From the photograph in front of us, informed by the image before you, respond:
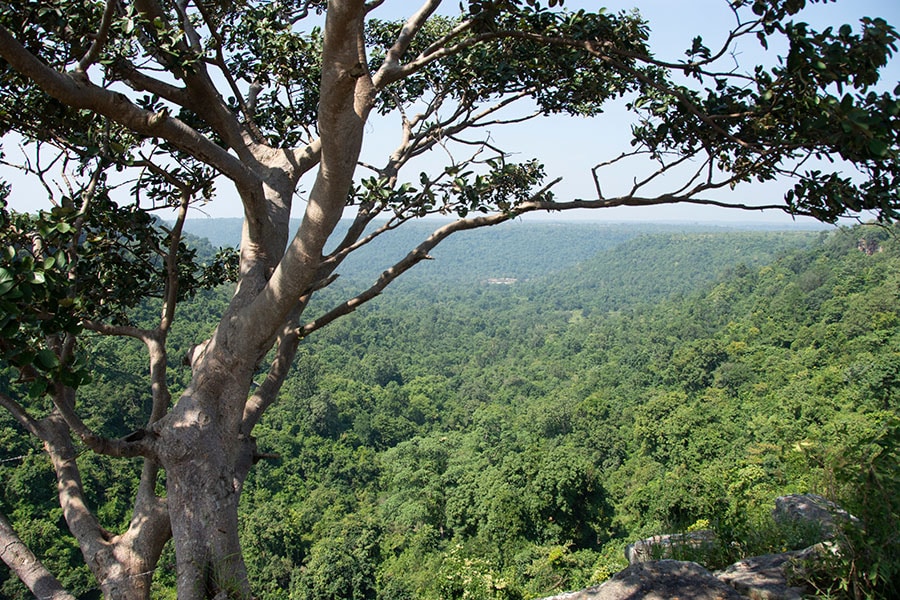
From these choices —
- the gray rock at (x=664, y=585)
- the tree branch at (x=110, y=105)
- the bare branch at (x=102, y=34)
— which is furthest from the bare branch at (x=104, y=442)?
the gray rock at (x=664, y=585)

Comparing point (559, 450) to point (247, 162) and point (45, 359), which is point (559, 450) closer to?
point (247, 162)

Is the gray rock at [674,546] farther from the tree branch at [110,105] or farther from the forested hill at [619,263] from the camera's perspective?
the forested hill at [619,263]

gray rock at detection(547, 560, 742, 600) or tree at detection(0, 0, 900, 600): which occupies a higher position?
tree at detection(0, 0, 900, 600)

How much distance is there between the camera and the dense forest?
9.00 meters

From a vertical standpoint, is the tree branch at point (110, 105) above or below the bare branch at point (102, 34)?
below

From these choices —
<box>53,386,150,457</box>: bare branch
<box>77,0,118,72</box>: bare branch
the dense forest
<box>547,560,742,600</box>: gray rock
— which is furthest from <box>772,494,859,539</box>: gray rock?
<box>77,0,118,72</box>: bare branch

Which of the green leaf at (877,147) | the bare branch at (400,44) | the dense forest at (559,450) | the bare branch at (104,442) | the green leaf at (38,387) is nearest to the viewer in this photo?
the green leaf at (877,147)

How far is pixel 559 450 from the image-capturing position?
79.4ft

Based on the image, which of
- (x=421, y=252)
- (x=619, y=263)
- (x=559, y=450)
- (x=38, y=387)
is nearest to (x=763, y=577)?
(x=421, y=252)

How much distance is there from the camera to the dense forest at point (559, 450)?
9000 mm

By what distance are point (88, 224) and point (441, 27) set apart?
3.10 meters

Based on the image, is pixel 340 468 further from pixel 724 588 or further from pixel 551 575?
pixel 724 588

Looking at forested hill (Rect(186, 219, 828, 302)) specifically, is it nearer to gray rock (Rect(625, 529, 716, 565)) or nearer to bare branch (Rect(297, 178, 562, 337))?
gray rock (Rect(625, 529, 716, 565))

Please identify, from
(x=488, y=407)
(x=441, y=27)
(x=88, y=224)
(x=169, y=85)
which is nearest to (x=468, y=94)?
(x=441, y=27)
